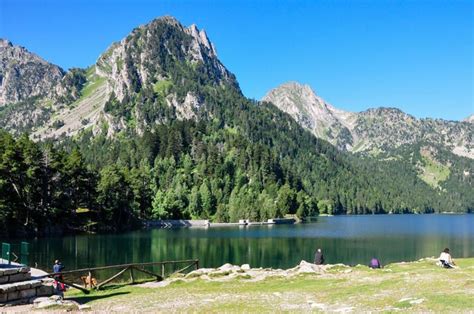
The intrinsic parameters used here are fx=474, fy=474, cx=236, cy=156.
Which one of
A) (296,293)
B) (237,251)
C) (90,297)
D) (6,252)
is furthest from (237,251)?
(6,252)

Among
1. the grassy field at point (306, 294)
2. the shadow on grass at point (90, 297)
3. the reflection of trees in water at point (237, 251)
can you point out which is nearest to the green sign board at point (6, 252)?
the shadow on grass at point (90, 297)

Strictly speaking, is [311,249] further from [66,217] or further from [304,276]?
[66,217]

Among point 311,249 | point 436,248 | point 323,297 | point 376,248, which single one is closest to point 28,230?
point 311,249

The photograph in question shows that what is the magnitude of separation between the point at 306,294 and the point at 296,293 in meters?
0.95

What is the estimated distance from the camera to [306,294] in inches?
1299

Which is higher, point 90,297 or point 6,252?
point 6,252

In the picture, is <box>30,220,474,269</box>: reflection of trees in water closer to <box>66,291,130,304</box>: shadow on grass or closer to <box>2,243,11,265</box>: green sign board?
<box>66,291,130,304</box>: shadow on grass

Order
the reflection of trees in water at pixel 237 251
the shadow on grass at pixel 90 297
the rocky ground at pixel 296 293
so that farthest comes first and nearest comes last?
1. the reflection of trees in water at pixel 237 251
2. the shadow on grass at pixel 90 297
3. the rocky ground at pixel 296 293

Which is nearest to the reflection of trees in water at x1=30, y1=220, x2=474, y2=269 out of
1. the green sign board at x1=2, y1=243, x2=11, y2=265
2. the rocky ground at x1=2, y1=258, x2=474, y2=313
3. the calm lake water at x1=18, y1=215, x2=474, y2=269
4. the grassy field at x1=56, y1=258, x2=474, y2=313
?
the calm lake water at x1=18, y1=215, x2=474, y2=269

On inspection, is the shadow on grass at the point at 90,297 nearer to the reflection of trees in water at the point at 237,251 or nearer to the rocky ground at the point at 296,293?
the rocky ground at the point at 296,293

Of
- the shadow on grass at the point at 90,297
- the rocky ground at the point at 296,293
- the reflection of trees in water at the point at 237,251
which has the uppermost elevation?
the rocky ground at the point at 296,293

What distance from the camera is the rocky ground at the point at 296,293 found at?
1054 inches

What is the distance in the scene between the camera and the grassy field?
1047 inches

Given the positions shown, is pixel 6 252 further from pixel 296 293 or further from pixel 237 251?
pixel 237 251
